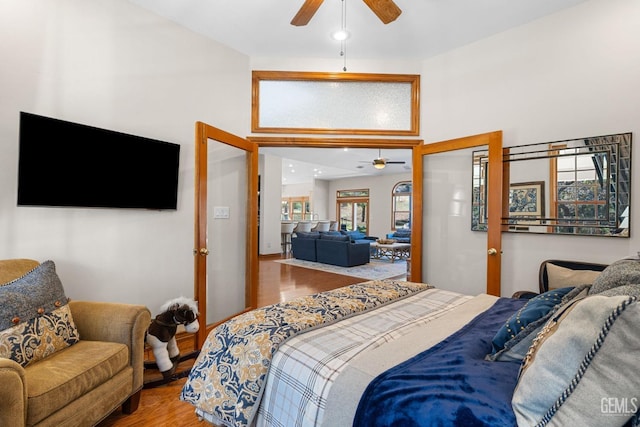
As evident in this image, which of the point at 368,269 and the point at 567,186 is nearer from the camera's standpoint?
the point at 567,186

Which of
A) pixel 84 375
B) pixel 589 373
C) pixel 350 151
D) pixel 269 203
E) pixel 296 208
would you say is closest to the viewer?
pixel 589 373

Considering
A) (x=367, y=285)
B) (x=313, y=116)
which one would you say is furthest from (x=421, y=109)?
(x=367, y=285)

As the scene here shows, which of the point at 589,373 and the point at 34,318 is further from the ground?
the point at 589,373

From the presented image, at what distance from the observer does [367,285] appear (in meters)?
2.26

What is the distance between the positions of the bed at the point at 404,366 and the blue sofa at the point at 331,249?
210 inches

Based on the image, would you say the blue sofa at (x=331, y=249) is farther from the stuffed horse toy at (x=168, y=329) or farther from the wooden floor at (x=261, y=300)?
the stuffed horse toy at (x=168, y=329)

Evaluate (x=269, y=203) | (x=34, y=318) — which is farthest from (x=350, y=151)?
(x=34, y=318)

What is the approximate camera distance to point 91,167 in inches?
94.7

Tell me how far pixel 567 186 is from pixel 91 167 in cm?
388

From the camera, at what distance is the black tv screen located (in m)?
2.12

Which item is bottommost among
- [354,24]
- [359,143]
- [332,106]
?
[359,143]

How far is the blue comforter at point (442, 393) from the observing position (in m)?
0.86

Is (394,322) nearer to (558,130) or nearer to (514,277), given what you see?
(514,277)

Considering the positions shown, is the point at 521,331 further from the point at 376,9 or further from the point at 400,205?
the point at 400,205
